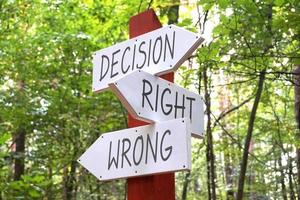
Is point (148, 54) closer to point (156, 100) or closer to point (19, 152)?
point (156, 100)

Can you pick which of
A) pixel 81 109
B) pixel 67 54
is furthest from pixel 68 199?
pixel 67 54

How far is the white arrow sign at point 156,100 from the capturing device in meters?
1.62

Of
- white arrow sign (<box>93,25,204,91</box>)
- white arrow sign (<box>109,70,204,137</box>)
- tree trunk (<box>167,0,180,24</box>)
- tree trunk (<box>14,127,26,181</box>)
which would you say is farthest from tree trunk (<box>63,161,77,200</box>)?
white arrow sign (<box>109,70,204,137</box>)

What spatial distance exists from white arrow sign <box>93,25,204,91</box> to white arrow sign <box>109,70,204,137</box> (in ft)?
0.26

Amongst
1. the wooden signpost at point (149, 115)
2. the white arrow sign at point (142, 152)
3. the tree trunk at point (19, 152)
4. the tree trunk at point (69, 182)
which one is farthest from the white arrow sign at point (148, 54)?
the tree trunk at point (19, 152)

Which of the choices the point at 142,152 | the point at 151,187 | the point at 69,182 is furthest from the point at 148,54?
the point at 69,182

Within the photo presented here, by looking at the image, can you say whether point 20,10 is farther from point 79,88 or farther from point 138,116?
point 138,116

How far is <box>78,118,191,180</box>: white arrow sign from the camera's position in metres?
1.56

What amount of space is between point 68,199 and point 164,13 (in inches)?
114

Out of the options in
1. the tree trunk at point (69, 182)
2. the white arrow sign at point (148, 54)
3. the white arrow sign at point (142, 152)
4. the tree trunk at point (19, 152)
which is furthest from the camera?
the tree trunk at point (19, 152)

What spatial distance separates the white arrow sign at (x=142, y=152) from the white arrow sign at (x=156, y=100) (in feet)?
0.24

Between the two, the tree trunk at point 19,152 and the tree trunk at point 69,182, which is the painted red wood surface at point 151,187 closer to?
the tree trunk at point 69,182

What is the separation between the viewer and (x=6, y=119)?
5691mm

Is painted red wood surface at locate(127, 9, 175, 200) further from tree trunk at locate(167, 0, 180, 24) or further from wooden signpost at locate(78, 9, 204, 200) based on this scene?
tree trunk at locate(167, 0, 180, 24)
